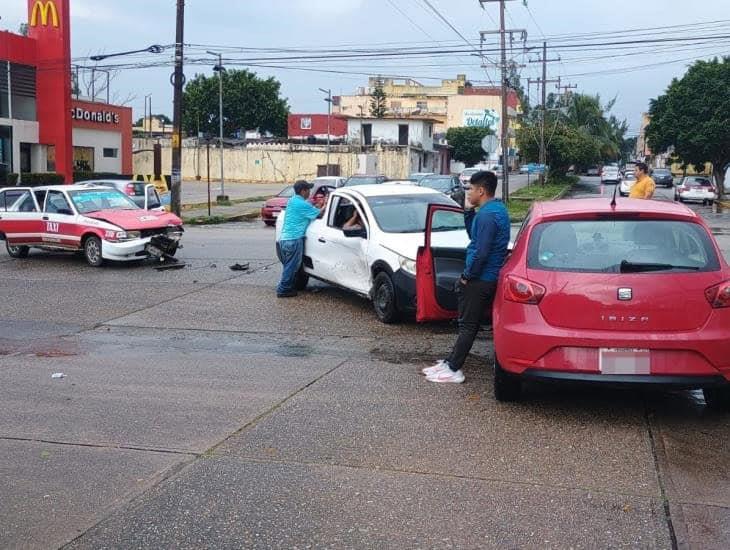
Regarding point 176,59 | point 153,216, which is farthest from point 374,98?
point 153,216

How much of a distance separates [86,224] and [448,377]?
10.3 m

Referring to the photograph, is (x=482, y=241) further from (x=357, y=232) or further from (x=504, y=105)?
(x=504, y=105)

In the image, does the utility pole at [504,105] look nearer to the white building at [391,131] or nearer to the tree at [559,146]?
the tree at [559,146]

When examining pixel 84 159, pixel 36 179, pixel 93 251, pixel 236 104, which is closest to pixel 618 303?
pixel 93 251

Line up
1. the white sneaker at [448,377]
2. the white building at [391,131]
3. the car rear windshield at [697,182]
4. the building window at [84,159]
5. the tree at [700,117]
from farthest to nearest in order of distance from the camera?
the white building at [391,131] < the building window at [84,159] < the tree at [700,117] < the car rear windshield at [697,182] < the white sneaker at [448,377]

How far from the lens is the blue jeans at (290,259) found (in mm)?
12031

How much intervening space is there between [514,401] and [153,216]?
10.7m

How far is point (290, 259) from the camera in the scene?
1209cm

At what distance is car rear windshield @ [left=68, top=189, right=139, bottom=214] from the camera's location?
16.1 meters

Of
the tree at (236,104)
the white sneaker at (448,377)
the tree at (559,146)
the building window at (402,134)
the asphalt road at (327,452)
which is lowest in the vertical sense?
the asphalt road at (327,452)

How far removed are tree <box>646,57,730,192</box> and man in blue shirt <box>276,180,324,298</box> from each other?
37526 mm

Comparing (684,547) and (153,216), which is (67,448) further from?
(153,216)

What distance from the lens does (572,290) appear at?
591 cm

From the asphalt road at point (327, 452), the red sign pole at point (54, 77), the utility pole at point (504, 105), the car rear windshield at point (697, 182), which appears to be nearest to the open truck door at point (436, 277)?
the asphalt road at point (327, 452)
